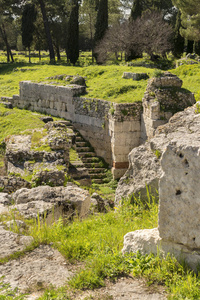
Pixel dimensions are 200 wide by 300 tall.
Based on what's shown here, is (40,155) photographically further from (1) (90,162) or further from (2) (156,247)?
(2) (156,247)

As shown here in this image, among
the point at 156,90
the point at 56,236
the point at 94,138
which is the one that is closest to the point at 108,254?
the point at 56,236

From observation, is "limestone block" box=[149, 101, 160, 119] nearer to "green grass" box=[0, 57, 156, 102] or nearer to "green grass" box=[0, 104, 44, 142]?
"green grass" box=[0, 57, 156, 102]

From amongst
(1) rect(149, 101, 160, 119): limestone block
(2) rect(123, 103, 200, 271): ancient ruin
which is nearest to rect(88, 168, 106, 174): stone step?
(1) rect(149, 101, 160, 119): limestone block

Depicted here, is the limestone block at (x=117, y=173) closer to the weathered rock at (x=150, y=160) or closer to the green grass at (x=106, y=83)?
the green grass at (x=106, y=83)

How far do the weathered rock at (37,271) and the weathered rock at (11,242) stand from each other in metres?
0.15

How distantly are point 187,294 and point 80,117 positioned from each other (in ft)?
46.4

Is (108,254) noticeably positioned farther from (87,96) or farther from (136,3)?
(136,3)

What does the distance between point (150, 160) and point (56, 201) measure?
192 centimetres

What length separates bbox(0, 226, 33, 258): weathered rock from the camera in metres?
3.89

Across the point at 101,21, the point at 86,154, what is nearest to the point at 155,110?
the point at 86,154

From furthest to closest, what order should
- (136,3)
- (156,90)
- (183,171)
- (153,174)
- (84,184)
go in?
(136,3) < (156,90) < (84,184) < (153,174) < (183,171)

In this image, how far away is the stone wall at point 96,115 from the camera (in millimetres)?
13992

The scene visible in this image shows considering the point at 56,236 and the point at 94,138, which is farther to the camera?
the point at 94,138

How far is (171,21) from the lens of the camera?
4112 centimetres
